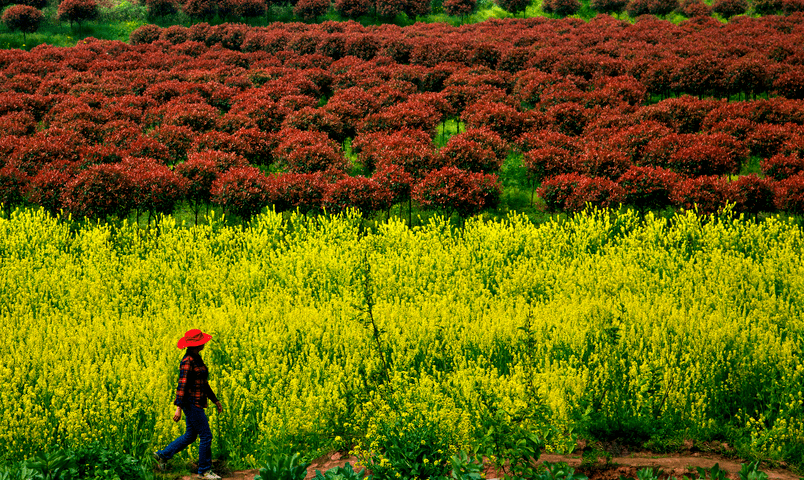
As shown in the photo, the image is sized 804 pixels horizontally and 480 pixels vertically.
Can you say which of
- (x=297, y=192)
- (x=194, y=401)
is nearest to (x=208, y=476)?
(x=194, y=401)

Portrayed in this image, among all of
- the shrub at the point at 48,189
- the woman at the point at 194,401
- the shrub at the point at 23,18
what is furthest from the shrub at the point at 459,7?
the woman at the point at 194,401

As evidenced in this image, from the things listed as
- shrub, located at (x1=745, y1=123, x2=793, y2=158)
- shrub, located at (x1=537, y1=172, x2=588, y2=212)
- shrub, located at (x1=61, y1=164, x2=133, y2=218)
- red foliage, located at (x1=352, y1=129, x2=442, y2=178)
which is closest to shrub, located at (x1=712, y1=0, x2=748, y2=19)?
shrub, located at (x1=745, y1=123, x2=793, y2=158)

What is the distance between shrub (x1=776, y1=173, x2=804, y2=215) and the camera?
12412 mm

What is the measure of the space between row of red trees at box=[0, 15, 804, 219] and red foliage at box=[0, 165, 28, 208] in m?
0.06

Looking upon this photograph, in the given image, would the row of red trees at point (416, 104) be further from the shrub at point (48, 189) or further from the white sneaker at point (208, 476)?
the white sneaker at point (208, 476)

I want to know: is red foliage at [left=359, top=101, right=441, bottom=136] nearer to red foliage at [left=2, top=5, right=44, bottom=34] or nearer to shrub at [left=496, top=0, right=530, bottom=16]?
shrub at [left=496, top=0, right=530, bottom=16]

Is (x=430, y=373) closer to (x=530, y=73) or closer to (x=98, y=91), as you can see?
(x=530, y=73)

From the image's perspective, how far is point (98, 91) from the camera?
20469mm

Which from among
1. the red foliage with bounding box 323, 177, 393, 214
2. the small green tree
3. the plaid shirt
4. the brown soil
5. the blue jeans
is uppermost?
the small green tree

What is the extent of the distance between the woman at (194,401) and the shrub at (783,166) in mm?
14115

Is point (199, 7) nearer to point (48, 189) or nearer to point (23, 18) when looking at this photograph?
point (23, 18)

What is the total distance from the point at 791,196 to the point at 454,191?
7.37m

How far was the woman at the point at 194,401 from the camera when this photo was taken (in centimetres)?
612

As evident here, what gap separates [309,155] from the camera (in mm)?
14648
